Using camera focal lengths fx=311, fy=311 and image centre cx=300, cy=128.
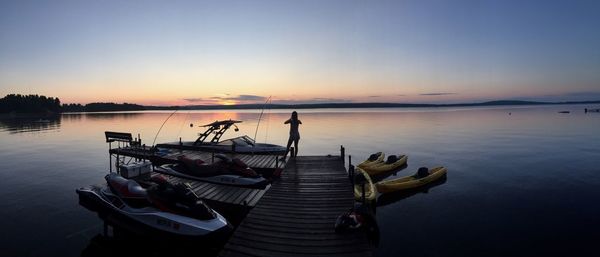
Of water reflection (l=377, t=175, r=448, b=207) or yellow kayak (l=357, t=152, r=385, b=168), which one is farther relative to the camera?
yellow kayak (l=357, t=152, r=385, b=168)

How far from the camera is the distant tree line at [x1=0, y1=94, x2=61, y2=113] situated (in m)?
151

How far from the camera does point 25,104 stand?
155 meters

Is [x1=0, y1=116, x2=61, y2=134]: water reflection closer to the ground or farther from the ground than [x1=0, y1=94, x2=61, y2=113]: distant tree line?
closer to the ground

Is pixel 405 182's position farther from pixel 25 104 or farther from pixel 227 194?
pixel 25 104

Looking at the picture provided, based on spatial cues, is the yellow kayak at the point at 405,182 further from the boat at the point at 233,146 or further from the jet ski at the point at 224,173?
the boat at the point at 233,146

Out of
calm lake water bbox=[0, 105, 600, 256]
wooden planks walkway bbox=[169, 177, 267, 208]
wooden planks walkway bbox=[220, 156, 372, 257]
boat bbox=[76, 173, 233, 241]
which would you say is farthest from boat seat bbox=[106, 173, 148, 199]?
wooden planks walkway bbox=[220, 156, 372, 257]

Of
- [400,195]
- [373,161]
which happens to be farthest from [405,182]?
[373,161]

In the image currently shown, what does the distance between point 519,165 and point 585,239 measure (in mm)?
17841

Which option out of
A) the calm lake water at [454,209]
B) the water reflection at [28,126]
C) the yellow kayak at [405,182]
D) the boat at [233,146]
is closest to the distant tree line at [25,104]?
the water reflection at [28,126]

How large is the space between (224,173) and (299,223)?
325 inches

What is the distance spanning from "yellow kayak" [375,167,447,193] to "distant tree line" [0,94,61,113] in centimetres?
19644

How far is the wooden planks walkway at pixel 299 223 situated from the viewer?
8430mm

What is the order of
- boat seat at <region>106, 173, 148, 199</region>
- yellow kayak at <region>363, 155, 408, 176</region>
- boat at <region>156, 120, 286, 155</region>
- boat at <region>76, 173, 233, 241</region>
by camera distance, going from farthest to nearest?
boat at <region>156, 120, 286, 155</region>
yellow kayak at <region>363, 155, 408, 176</region>
boat seat at <region>106, 173, 148, 199</region>
boat at <region>76, 173, 233, 241</region>

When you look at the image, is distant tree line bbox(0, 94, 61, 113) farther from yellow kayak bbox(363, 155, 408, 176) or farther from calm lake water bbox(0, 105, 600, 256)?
yellow kayak bbox(363, 155, 408, 176)
